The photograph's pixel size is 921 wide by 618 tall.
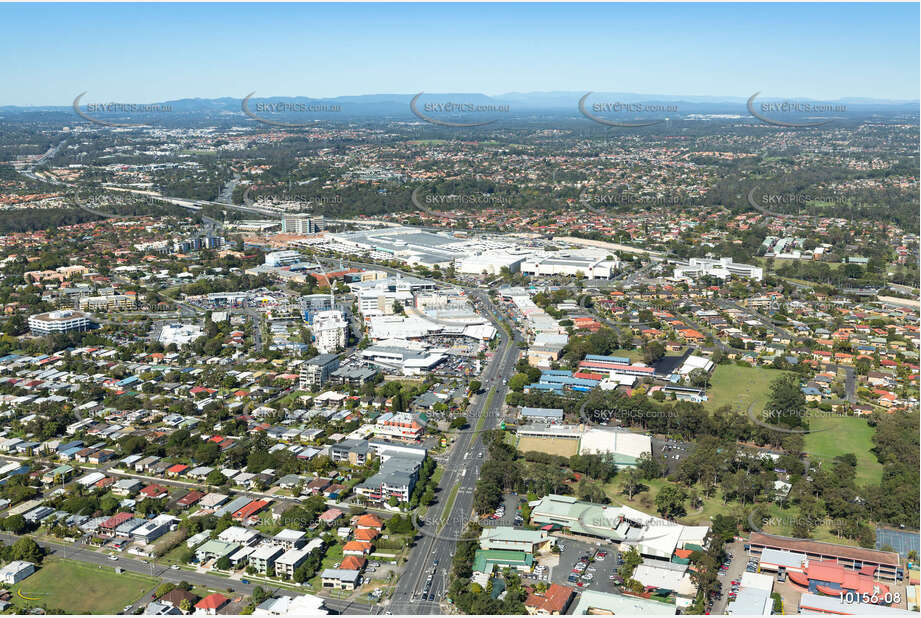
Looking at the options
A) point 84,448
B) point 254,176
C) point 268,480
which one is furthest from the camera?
point 254,176

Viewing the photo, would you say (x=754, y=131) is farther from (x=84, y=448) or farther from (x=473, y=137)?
(x=84, y=448)

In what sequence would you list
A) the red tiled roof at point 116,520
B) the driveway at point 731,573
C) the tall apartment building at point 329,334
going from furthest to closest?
the tall apartment building at point 329,334 → the red tiled roof at point 116,520 → the driveway at point 731,573

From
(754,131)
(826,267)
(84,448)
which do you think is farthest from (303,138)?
(84,448)

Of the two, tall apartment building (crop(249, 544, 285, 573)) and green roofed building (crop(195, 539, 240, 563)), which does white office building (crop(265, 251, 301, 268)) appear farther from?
tall apartment building (crop(249, 544, 285, 573))

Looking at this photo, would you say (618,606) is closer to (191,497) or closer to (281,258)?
(191,497)

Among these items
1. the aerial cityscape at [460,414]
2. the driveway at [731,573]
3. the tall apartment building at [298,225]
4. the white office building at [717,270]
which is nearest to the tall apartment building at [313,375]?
the aerial cityscape at [460,414]

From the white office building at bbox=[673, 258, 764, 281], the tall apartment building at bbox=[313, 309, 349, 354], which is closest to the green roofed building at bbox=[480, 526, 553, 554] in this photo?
the tall apartment building at bbox=[313, 309, 349, 354]

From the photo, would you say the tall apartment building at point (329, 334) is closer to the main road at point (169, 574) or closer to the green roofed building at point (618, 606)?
the main road at point (169, 574)
